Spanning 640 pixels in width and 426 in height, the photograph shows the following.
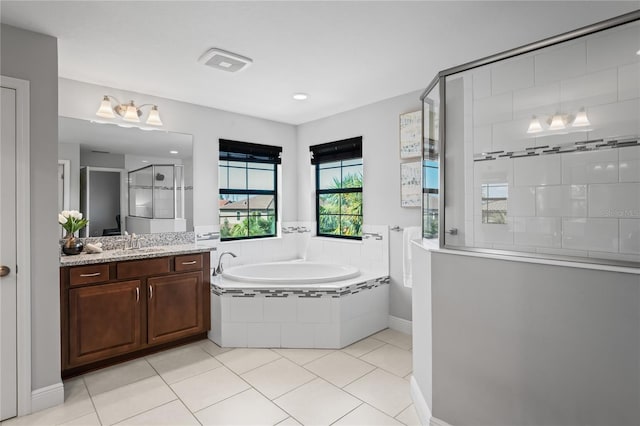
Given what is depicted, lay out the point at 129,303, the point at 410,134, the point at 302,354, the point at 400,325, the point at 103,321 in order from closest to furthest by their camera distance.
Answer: the point at 103,321 → the point at 129,303 → the point at 302,354 → the point at 410,134 → the point at 400,325

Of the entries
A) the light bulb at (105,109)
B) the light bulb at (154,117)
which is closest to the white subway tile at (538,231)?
the light bulb at (154,117)

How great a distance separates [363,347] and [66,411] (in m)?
2.25

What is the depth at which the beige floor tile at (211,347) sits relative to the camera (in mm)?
3076

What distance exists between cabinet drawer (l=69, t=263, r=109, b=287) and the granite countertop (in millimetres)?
41

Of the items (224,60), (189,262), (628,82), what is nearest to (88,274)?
(189,262)

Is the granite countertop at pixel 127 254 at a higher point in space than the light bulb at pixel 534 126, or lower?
lower

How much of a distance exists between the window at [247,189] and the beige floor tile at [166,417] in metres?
2.12

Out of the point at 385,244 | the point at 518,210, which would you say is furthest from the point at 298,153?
the point at 518,210

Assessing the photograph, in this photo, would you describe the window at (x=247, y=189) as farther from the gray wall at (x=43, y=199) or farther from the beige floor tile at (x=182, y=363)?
the gray wall at (x=43, y=199)

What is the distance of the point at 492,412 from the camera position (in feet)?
5.70

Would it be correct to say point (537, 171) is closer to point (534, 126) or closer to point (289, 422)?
point (534, 126)

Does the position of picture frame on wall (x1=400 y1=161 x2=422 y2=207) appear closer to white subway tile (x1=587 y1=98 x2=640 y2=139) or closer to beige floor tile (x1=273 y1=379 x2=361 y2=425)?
white subway tile (x1=587 y1=98 x2=640 y2=139)

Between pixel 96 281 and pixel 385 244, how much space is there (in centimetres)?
268

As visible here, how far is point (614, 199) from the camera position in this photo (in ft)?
5.83
